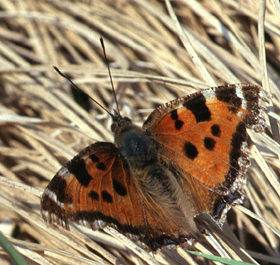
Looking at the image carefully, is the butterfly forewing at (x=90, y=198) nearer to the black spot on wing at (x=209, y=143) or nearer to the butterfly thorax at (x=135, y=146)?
the butterfly thorax at (x=135, y=146)

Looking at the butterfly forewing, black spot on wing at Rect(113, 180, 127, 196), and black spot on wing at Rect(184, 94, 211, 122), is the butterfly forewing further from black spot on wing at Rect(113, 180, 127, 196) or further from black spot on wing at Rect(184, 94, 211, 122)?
black spot on wing at Rect(184, 94, 211, 122)

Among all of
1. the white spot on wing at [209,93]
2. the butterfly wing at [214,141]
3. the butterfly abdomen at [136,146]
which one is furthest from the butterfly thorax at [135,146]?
the white spot on wing at [209,93]

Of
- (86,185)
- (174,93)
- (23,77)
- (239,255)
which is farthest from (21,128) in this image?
(239,255)

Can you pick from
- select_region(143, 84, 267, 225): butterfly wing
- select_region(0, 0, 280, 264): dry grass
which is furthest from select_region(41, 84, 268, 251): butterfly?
select_region(0, 0, 280, 264): dry grass

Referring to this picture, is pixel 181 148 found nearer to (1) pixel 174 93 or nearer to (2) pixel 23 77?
(1) pixel 174 93

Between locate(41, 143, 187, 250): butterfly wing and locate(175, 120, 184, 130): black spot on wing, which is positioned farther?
locate(175, 120, 184, 130): black spot on wing

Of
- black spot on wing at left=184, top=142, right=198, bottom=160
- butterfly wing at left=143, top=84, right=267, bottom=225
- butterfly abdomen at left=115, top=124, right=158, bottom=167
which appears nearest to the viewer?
butterfly wing at left=143, top=84, right=267, bottom=225
